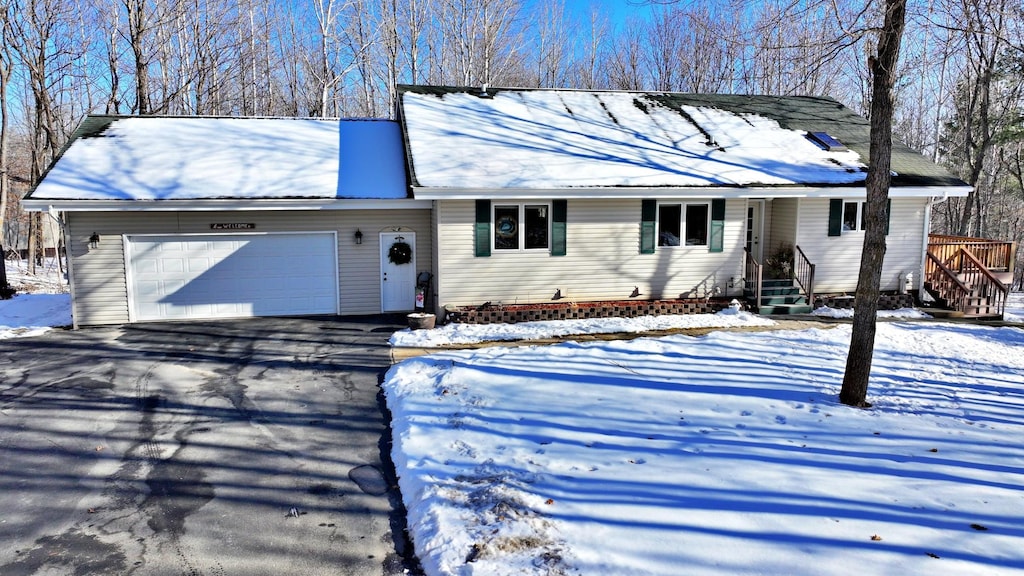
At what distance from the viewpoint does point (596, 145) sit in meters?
14.1

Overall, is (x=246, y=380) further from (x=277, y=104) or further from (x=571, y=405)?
(x=277, y=104)

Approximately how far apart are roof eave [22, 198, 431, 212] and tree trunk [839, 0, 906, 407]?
8.08 m

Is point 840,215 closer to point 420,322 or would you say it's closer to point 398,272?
point 420,322

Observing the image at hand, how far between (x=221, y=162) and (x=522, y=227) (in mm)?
6625

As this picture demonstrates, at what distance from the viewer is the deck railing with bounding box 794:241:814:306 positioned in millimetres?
13367

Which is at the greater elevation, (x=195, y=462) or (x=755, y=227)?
(x=755, y=227)

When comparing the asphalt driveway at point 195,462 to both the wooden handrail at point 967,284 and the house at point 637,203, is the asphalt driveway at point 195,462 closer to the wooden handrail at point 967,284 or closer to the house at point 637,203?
the house at point 637,203

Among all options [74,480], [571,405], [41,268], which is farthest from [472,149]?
[41,268]

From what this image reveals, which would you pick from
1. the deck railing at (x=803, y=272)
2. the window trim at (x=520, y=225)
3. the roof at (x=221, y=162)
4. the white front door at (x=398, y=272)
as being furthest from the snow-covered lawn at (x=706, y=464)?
the roof at (x=221, y=162)

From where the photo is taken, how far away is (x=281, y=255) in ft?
42.0

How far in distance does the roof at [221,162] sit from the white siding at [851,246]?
9.10 meters

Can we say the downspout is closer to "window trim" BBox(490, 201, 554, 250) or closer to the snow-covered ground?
"window trim" BBox(490, 201, 554, 250)

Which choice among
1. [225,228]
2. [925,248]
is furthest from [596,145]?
[225,228]

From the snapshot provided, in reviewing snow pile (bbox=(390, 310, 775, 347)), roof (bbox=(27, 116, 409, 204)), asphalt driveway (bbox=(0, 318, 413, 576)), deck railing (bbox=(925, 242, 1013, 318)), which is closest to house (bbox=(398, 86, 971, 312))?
deck railing (bbox=(925, 242, 1013, 318))
